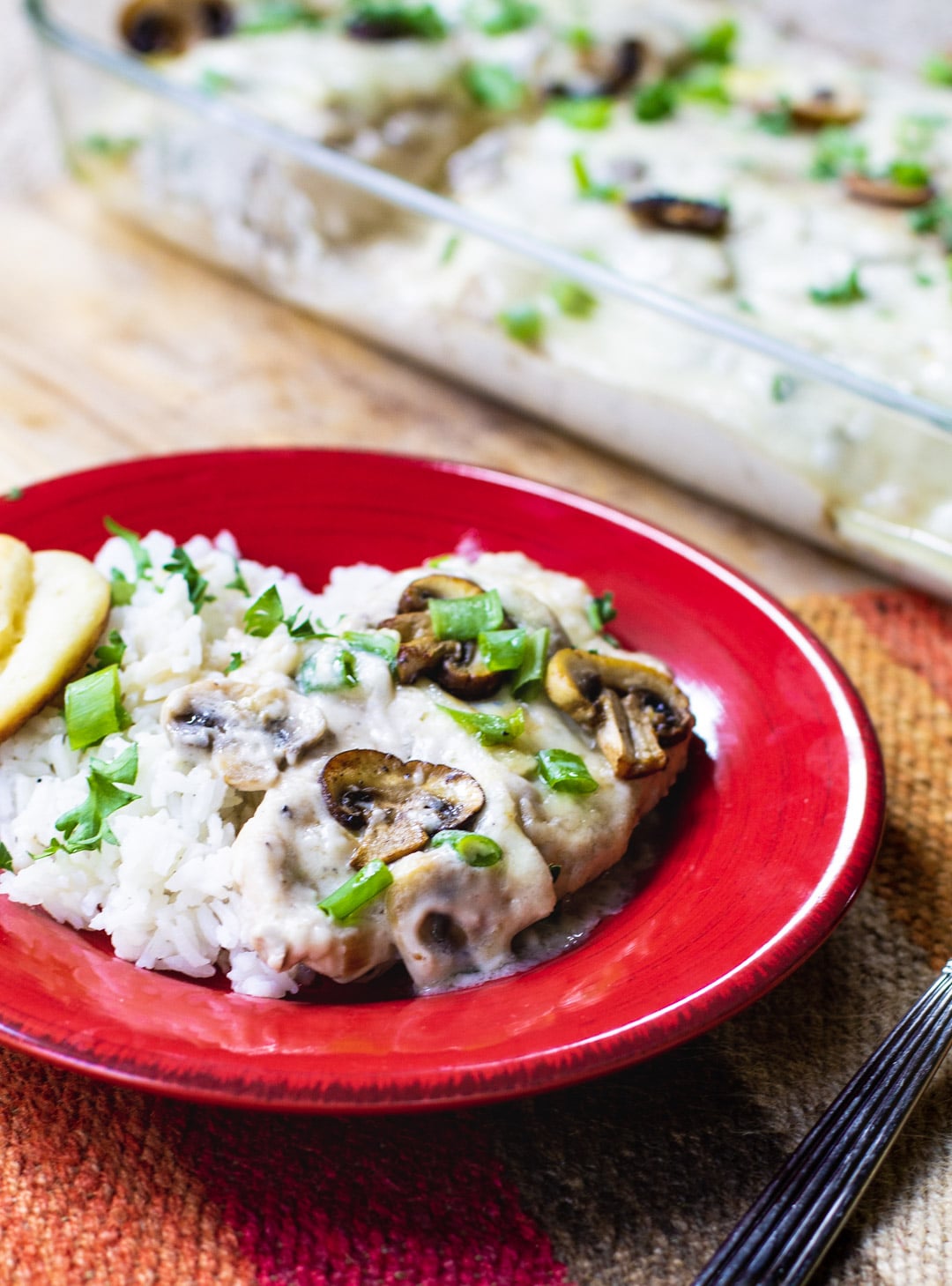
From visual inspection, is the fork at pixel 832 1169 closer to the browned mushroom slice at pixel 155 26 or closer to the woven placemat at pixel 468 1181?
the woven placemat at pixel 468 1181

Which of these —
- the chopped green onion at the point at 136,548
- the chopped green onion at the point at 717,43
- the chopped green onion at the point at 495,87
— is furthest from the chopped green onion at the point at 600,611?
the chopped green onion at the point at 717,43

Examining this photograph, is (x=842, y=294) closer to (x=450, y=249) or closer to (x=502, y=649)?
(x=450, y=249)

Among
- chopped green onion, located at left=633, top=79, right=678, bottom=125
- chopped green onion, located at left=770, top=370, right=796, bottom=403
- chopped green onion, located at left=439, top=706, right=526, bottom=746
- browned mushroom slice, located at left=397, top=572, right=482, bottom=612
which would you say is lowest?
chopped green onion, located at left=770, top=370, right=796, bottom=403

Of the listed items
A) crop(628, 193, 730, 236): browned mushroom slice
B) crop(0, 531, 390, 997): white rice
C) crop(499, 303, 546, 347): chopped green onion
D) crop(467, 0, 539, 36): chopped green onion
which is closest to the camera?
crop(0, 531, 390, 997): white rice

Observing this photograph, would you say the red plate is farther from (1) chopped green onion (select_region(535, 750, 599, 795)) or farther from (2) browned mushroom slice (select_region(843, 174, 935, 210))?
(2) browned mushroom slice (select_region(843, 174, 935, 210))

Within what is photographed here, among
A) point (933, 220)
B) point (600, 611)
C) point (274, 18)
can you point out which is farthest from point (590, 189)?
point (600, 611)

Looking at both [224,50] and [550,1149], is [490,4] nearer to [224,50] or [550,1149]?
[224,50]

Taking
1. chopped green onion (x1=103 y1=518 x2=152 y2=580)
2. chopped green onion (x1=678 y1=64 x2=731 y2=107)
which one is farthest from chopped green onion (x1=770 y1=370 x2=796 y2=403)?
chopped green onion (x1=678 y1=64 x2=731 y2=107)
